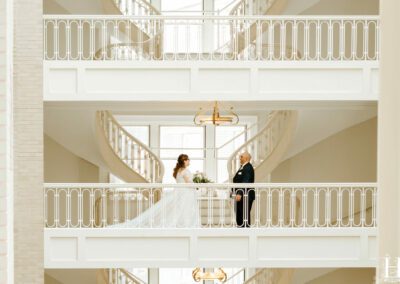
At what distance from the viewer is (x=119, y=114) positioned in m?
17.5

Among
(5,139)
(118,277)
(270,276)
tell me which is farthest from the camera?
(118,277)

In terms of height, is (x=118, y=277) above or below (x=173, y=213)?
below

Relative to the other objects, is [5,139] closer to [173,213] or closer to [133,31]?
[173,213]

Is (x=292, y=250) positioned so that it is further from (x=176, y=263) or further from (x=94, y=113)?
(x=94, y=113)

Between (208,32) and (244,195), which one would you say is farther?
(208,32)

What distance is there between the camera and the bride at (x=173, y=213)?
12078 mm

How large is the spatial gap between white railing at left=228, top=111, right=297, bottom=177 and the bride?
2674 mm

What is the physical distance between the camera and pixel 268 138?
15625mm

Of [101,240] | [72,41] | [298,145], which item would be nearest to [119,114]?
[72,41]

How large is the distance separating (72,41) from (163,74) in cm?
350

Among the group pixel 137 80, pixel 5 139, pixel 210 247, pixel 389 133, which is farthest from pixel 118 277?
pixel 5 139

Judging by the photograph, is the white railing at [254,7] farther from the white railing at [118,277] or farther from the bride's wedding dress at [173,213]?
the white railing at [118,277]

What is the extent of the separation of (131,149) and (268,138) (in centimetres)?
281

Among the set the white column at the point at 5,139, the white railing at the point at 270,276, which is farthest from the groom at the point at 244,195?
the white column at the point at 5,139
